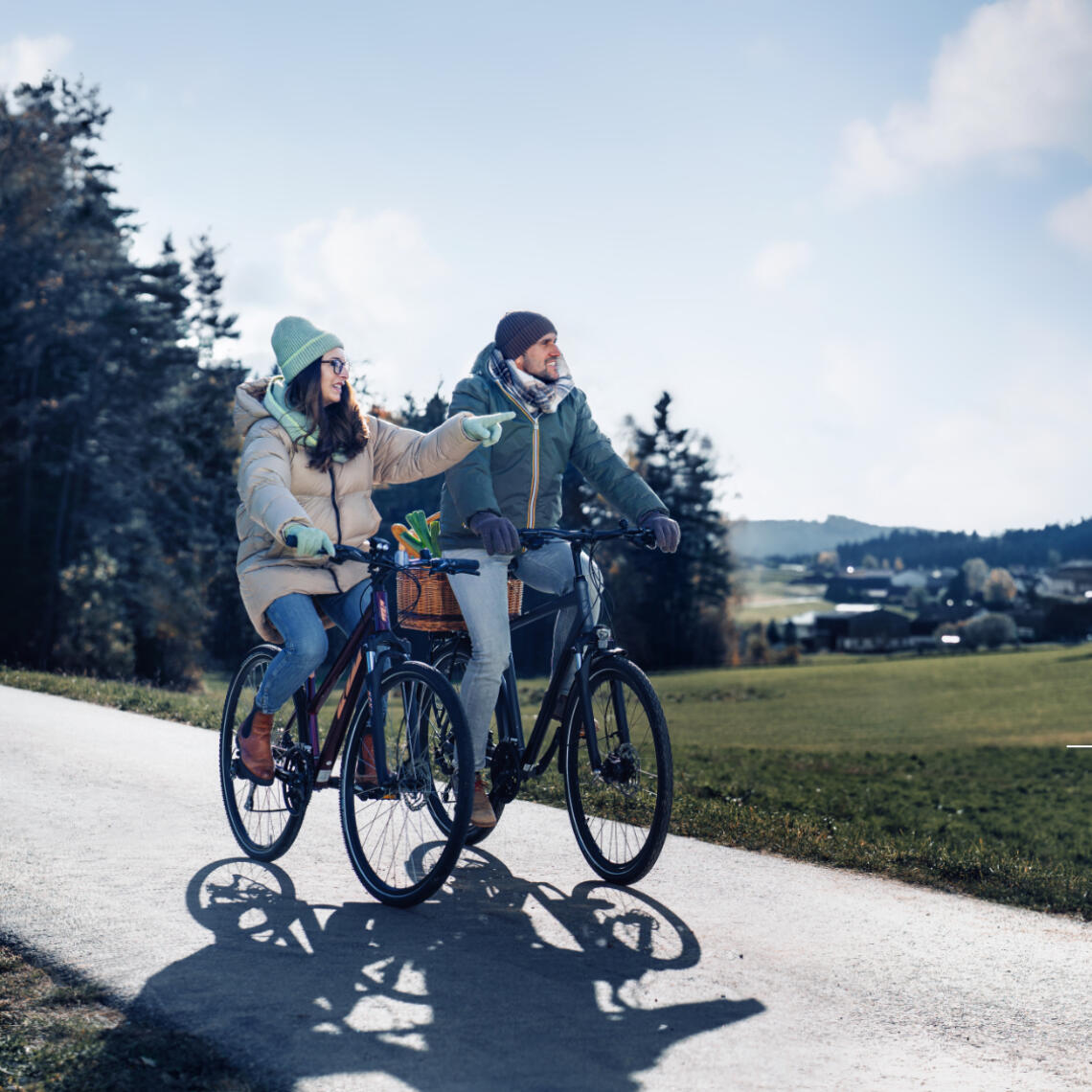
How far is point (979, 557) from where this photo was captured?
567 ft

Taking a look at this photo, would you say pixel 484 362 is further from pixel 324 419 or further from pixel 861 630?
pixel 861 630

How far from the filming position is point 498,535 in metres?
4.92

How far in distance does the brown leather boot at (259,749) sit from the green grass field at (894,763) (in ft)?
7.07

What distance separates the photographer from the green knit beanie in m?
5.10

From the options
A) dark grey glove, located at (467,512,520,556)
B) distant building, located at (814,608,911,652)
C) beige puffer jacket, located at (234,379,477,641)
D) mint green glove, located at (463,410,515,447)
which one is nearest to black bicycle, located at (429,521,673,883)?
dark grey glove, located at (467,512,520,556)

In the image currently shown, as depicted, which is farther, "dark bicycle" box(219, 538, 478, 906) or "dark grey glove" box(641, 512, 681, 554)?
"dark grey glove" box(641, 512, 681, 554)

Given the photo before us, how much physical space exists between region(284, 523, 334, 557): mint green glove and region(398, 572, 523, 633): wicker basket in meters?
0.81

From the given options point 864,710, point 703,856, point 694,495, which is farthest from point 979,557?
point 703,856

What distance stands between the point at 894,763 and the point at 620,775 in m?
20.9

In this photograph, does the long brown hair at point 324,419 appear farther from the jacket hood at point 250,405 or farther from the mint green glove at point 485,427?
the mint green glove at point 485,427

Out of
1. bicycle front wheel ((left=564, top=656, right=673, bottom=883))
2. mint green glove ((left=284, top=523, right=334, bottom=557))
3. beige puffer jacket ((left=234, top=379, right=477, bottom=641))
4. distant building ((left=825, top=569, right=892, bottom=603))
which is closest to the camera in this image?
mint green glove ((left=284, top=523, right=334, bottom=557))

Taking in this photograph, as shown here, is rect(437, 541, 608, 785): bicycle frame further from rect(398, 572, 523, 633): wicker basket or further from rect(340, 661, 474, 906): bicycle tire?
rect(340, 661, 474, 906): bicycle tire

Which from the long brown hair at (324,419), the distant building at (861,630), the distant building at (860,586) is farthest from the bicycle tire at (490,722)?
the distant building at (860,586)

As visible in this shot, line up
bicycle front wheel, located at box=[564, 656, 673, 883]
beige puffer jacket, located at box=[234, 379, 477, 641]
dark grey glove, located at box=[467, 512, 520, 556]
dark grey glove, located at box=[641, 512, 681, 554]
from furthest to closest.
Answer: dark grey glove, located at box=[641, 512, 681, 554] → beige puffer jacket, located at box=[234, 379, 477, 641] → dark grey glove, located at box=[467, 512, 520, 556] → bicycle front wheel, located at box=[564, 656, 673, 883]
